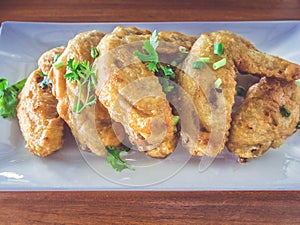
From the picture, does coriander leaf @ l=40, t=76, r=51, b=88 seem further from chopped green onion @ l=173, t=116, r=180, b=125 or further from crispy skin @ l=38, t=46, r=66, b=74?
chopped green onion @ l=173, t=116, r=180, b=125

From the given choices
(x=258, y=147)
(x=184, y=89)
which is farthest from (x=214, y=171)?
(x=184, y=89)

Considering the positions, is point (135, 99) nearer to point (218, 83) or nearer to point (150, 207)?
point (218, 83)

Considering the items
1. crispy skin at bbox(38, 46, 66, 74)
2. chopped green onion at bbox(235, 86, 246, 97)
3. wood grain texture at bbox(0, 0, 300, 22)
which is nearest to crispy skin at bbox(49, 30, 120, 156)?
crispy skin at bbox(38, 46, 66, 74)

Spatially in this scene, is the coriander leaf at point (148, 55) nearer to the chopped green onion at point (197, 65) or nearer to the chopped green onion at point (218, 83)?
the chopped green onion at point (197, 65)

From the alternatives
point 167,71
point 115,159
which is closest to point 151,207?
point 115,159

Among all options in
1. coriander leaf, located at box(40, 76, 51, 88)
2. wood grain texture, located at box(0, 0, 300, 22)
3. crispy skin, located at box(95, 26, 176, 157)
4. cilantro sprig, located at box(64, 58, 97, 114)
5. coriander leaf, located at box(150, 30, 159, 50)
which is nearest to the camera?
crispy skin, located at box(95, 26, 176, 157)

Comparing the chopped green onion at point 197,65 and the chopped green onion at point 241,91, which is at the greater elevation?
the chopped green onion at point 197,65

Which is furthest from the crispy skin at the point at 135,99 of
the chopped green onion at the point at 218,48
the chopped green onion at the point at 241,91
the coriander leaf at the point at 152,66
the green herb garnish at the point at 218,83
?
the chopped green onion at the point at 241,91
